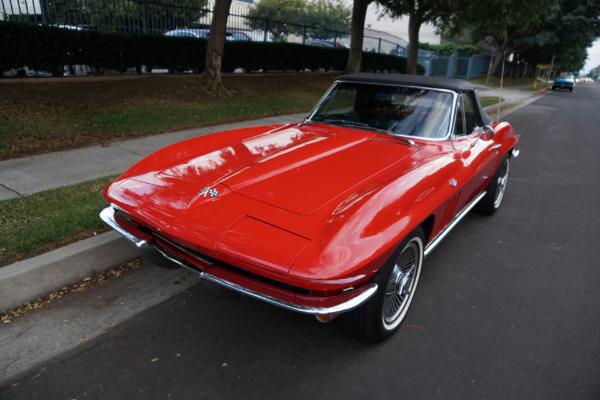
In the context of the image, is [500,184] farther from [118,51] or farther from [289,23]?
[289,23]

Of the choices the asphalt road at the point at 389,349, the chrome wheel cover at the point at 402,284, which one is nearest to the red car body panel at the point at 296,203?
the chrome wheel cover at the point at 402,284

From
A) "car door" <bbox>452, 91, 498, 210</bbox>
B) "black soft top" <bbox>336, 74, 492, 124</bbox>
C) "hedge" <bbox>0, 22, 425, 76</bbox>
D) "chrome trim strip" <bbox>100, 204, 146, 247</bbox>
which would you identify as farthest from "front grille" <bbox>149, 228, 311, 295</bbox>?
"hedge" <bbox>0, 22, 425, 76</bbox>

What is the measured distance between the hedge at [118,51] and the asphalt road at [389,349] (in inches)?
279

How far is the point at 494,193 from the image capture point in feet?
15.5

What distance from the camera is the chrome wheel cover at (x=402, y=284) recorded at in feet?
8.58

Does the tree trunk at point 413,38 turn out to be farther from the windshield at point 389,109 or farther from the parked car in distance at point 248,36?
the windshield at point 389,109

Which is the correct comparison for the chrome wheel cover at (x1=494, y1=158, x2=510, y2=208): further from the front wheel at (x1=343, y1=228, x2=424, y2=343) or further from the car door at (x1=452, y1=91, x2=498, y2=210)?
the front wheel at (x1=343, y1=228, x2=424, y2=343)

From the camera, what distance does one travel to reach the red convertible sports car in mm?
2109

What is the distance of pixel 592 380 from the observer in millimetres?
2412

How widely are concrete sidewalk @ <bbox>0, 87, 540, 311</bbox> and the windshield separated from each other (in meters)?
2.22

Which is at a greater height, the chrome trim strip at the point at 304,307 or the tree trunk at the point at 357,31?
the tree trunk at the point at 357,31

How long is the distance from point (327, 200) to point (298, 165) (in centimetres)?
55

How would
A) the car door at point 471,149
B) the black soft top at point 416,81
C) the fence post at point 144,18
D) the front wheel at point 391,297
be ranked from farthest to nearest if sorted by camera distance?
the fence post at point 144,18
the black soft top at point 416,81
the car door at point 471,149
the front wheel at point 391,297

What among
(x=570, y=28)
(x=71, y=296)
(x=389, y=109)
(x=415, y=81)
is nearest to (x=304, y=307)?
(x=71, y=296)
